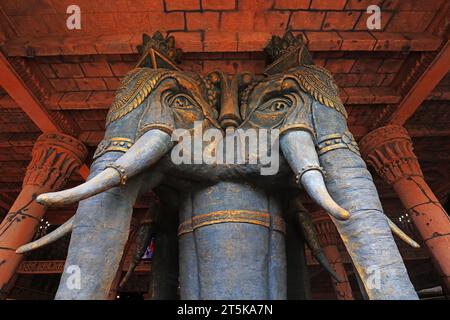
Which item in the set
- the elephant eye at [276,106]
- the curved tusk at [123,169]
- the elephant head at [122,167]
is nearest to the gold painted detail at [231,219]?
the elephant head at [122,167]

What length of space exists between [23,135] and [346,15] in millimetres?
6187

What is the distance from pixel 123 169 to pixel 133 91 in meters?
0.74

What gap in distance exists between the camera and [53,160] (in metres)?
5.20

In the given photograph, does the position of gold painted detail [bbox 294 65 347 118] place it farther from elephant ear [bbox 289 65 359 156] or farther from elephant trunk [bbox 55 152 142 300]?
elephant trunk [bbox 55 152 142 300]

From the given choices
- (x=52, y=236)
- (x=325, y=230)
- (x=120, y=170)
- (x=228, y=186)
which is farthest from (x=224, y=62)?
(x=325, y=230)

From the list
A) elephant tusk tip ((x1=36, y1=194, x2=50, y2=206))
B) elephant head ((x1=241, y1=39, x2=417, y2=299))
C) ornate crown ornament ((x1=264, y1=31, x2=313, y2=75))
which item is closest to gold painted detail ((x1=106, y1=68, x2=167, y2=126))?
elephant head ((x1=241, y1=39, x2=417, y2=299))

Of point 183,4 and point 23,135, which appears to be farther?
point 23,135

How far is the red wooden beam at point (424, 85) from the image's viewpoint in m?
4.27

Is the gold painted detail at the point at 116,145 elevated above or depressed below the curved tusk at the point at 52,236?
above

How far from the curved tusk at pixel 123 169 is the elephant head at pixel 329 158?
0.61m

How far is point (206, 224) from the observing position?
6.23 feet

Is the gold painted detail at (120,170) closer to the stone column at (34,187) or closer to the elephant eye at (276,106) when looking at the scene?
the elephant eye at (276,106)
